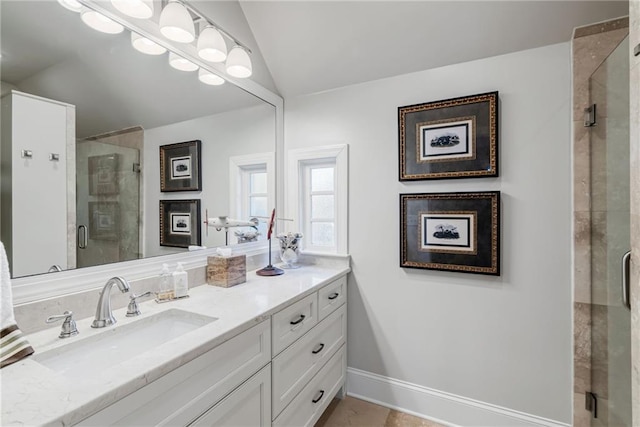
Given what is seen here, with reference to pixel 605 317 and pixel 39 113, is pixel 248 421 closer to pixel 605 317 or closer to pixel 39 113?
pixel 39 113

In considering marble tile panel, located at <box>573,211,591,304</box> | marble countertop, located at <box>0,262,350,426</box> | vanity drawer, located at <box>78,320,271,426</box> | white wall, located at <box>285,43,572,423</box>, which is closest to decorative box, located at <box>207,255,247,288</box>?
marble countertop, located at <box>0,262,350,426</box>

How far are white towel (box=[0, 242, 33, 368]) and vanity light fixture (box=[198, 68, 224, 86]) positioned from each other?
4.24 feet

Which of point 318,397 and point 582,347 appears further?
point 318,397

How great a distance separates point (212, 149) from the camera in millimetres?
1839

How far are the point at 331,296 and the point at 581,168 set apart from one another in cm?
153

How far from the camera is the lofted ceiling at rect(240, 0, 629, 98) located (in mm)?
1521

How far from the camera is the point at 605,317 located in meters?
1.44

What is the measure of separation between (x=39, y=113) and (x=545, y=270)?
2.43 metres

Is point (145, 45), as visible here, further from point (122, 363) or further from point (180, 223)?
point (122, 363)

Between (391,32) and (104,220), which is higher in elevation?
(391,32)

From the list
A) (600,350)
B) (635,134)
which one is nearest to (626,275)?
(600,350)

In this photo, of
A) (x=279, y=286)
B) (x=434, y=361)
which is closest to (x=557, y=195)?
(x=434, y=361)

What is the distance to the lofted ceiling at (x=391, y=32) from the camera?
1521 millimetres

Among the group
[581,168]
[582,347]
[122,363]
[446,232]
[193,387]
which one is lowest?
[582,347]
